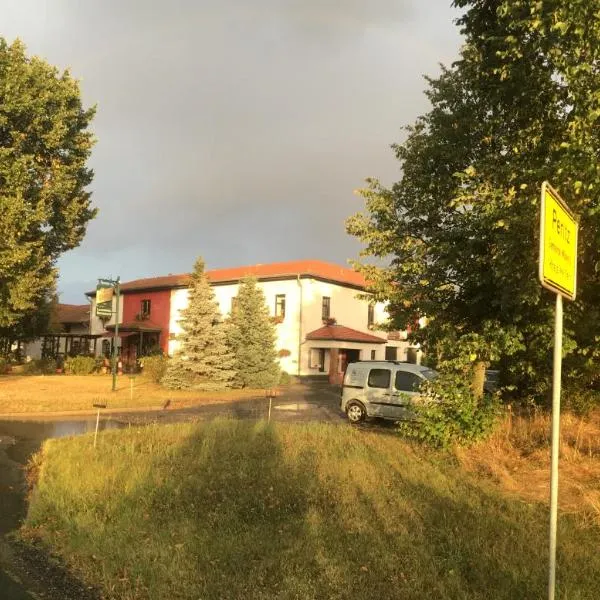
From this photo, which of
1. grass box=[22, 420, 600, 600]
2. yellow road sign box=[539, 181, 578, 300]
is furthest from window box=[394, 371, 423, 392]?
yellow road sign box=[539, 181, 578, 300]

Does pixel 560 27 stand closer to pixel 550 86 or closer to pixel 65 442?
pixel 550 86

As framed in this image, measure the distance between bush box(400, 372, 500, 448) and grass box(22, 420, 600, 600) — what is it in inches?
14.8

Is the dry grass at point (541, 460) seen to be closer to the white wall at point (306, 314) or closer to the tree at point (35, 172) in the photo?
the tree at point (35, 172)

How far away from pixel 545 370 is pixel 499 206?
3424 millimetres

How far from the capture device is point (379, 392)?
1703 centimetres

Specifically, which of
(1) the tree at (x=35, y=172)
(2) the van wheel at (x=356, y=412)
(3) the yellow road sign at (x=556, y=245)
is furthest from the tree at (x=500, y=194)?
(1) the tree at (x=35, y=172)

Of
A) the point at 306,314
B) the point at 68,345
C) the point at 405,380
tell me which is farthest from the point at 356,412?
the point at 68,345

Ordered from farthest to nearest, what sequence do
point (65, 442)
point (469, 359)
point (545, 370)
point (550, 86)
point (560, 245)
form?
point (65, 442) < point (545, 370) < point (469, 359) < point (550, 86) < point (560, 245)

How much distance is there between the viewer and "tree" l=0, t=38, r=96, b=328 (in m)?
24.5

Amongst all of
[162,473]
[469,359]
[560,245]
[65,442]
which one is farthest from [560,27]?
[65,442]

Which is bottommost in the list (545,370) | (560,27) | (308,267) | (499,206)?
(545,370)

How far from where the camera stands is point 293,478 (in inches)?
304

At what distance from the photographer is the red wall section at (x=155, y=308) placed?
49.0m

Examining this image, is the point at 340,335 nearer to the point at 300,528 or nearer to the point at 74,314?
the point at 300,528
